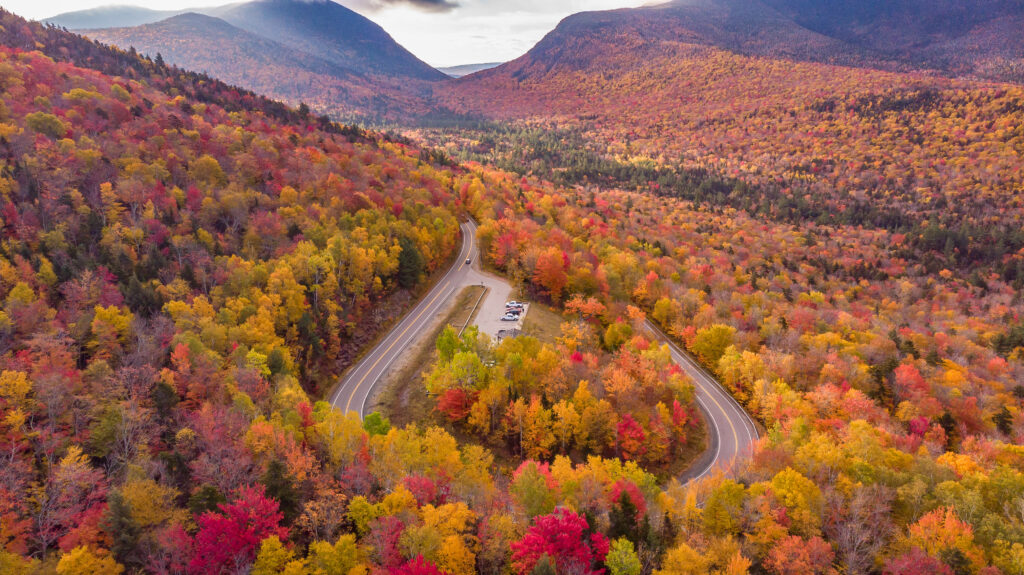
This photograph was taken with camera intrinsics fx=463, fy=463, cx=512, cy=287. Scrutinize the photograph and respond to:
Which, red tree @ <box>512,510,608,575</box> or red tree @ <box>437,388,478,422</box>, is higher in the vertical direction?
red tree @ <box>512,510,608,575</box>

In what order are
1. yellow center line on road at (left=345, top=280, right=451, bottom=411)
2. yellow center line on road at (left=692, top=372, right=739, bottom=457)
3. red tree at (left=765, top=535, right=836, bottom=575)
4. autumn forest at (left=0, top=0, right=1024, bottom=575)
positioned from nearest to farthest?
autumn forest at (left=0, top=0, right=1024, bottom=575)
red tree at (left=765, top=535, right=836, bottom=575)
yellow center line on road at (left=345, top=280, right=451, bottom=411)
yellow center line on road at (left=692, top=372, right=739, bottom=457)

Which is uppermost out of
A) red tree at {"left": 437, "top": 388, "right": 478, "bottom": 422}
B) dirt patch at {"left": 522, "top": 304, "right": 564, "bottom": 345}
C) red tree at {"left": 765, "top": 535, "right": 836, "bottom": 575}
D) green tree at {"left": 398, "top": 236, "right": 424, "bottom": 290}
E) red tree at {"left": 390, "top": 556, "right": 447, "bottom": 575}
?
green tree at {"left": 398, "top": 236, "right": 424, "bottom": 290}

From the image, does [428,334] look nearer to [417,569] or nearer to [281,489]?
[281,489]

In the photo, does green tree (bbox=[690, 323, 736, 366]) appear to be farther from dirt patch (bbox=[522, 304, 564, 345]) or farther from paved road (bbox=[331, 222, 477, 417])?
paved road (bbox=[331, 222, 477, 417])

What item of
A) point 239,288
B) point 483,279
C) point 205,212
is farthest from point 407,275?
point 205,212

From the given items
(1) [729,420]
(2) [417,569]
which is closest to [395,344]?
(2) [417,569]

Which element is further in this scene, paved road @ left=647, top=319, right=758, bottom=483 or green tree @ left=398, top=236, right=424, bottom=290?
green tree @ left=398, top=236, right=424, bottom=290

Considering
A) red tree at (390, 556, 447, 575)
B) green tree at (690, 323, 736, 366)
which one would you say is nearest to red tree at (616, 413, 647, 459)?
green tree at (690, 323, 736, 366)

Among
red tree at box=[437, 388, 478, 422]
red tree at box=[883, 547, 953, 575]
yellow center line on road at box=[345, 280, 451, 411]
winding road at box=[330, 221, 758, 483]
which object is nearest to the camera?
red tree at box=[883, 547, 953, 575]
